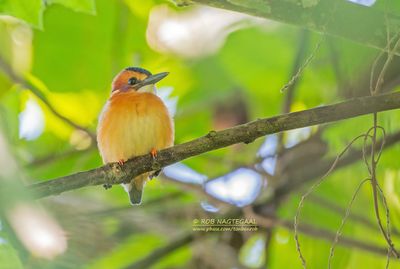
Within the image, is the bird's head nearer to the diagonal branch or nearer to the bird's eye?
the bird's eye

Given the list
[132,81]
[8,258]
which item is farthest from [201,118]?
[8,258]

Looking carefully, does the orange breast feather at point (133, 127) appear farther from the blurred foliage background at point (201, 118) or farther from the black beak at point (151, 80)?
the blurred foliage background at point (201, 118)

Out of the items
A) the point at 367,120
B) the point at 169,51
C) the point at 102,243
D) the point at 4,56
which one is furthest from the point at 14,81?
the point at 367,120

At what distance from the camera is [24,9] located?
255cm

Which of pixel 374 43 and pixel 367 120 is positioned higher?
pixel 367 120

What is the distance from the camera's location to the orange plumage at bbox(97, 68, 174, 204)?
131 inches

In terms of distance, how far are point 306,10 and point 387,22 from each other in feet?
0.88

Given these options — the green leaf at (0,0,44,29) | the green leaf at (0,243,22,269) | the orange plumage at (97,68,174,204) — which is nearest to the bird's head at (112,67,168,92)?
the orange plumage at (97,68,174,204)

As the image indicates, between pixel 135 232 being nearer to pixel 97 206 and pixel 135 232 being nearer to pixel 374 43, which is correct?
pixel 97 206

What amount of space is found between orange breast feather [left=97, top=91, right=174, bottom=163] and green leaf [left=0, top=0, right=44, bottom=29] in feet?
2.94

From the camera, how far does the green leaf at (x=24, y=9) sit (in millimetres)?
2535

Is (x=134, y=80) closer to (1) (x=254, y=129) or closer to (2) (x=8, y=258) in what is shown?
(1) (x=254, y=129)

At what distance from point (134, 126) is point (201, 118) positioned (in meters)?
1.82

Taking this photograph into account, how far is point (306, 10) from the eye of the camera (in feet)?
7.73
